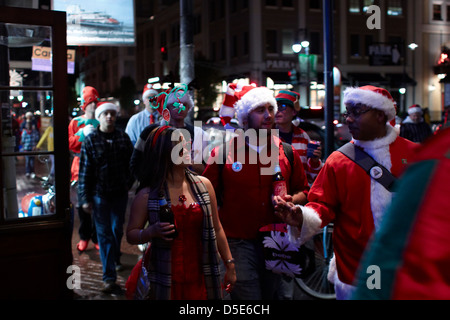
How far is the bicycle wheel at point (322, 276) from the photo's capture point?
18.0ft

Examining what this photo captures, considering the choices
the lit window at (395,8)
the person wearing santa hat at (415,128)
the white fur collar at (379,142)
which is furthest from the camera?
the lit window at (395,8)

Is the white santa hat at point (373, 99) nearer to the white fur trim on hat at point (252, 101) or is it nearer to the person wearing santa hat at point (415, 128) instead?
the white fur trim on hat at point (252, 101)

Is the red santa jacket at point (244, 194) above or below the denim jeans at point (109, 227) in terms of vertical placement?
above

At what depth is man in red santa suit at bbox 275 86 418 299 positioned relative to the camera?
Result: 3.16 m

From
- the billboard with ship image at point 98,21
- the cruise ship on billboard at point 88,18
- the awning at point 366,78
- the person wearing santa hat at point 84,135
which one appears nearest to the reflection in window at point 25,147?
the person wearing santa hat at point 84,135

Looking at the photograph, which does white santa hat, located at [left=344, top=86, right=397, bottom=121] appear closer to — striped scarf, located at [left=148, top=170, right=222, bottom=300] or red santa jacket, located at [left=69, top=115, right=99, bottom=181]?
striped scarf, located at [left=148, top=170, right=222, bottom=300]

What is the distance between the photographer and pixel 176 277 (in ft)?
10.6

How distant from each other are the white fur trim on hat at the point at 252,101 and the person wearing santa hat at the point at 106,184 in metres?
2.29

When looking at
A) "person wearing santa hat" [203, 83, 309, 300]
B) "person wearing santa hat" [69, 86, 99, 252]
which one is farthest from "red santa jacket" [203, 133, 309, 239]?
"person wearing santa hat" [69, 86, 99, 252]

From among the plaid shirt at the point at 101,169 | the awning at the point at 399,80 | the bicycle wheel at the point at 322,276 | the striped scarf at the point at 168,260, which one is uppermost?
the awning at the point at 399,80

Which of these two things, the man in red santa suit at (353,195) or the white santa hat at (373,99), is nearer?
the man in red santa suit at (353,195)

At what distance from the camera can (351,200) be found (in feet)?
10.5

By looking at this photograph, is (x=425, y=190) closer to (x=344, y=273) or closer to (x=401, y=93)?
(x=344, y=273)

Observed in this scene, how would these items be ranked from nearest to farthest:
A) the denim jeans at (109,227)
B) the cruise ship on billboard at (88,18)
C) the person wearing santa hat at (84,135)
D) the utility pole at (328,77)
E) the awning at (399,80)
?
1. the denim jeans at (109,227)
2. the utility pole at (328,77)
3. the person wearing santa hat at (84,135)
4. the cruise ship on billboard at (88,18)
5. the awning at (399,80)
